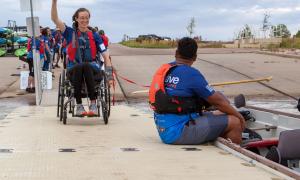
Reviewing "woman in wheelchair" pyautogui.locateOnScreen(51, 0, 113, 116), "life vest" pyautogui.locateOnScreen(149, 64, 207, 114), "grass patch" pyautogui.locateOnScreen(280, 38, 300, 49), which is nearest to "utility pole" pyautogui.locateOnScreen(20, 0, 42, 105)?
"woman in wheelchair" pyautogui.locateOnScreen(51, 0, 113, 116)

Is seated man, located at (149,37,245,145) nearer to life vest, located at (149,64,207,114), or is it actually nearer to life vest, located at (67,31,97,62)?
life vest, located at (149,64,207,114)

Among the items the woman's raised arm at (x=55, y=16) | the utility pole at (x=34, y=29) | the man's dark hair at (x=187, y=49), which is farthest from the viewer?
the utility pole at (x=34, y=29)

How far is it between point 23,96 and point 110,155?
956 centimetres

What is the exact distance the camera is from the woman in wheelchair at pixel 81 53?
7.99m

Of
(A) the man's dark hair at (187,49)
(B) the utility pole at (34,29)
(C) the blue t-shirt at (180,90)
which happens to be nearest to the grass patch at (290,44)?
(B) the utility pole at (34,29)

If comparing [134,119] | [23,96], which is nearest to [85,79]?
[134,119]

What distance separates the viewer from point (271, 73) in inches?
756

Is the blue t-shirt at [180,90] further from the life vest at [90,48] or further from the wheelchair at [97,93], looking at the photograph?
the life vest at [90,48]

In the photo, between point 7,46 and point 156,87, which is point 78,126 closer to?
point 156,87

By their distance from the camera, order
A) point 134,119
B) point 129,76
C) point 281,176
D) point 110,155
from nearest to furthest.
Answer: point 281,176 < point 110,155 < point 134,119 < point 129,76

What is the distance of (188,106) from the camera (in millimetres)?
6008

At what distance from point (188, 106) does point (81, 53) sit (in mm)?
2688

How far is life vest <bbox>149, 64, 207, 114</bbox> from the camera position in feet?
19.7

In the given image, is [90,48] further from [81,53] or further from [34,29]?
[34,29]
